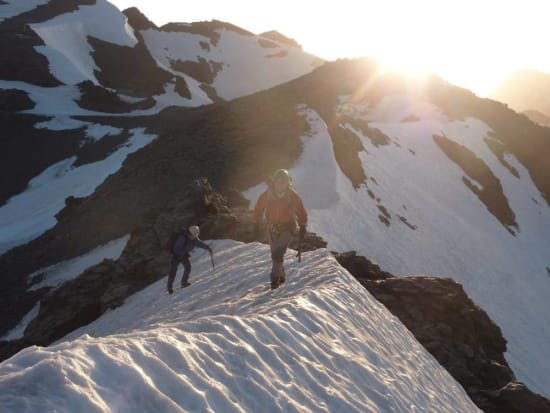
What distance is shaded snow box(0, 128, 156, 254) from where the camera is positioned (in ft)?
131

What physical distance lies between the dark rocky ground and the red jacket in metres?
7.11

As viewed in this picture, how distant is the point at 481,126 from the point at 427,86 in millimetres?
18073

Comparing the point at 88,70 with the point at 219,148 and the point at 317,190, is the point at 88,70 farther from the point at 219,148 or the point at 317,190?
the point at 317,190

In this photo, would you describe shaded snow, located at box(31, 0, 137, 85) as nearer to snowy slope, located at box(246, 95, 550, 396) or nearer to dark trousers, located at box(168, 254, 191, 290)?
snowy slope, located at box(246, 95, 550, 396)

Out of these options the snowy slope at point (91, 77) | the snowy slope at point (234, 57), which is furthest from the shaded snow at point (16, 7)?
the snowy slope at point (234, 57)

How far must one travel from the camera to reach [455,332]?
17.3 meters

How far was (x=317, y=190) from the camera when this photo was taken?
31641 millimetres

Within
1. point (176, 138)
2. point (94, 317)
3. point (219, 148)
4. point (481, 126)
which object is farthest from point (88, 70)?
point (94, 317)

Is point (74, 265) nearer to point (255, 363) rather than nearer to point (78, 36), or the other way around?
point (255, 363)

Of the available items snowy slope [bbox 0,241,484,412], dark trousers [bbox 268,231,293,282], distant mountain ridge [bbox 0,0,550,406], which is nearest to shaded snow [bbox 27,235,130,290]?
distant mountain ridge [bbox 0,0,550,406]

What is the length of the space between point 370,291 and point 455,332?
3282 millimetres

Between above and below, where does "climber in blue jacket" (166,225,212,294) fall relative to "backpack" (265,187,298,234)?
below

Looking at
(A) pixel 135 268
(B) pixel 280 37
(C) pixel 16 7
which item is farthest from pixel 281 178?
(B) pixel 280 37

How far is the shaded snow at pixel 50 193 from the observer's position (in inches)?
1574
